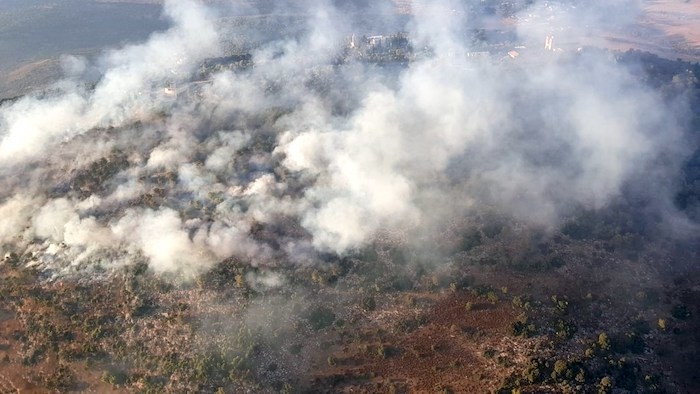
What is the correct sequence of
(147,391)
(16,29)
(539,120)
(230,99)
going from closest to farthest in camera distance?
(147,391)
(539,120)
(230,99)
(16,29)

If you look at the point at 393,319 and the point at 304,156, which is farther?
the point at 304,156

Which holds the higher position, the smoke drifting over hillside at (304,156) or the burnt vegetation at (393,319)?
the smoke drifting over hillside at (304,156)

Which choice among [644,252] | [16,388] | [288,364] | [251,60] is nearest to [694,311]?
[644,252]

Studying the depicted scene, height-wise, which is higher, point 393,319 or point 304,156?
point 304,156

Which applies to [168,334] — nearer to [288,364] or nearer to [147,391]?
[147,391]

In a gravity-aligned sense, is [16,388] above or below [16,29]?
below

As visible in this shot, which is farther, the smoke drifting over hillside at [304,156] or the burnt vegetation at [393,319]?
the smoke drifting over hillside at [304,156]

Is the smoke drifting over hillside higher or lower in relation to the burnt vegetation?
higher

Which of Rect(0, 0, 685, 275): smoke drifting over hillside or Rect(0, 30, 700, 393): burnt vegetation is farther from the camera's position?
Rect(0, 0, 685, 275): smoke drifting over hillside
